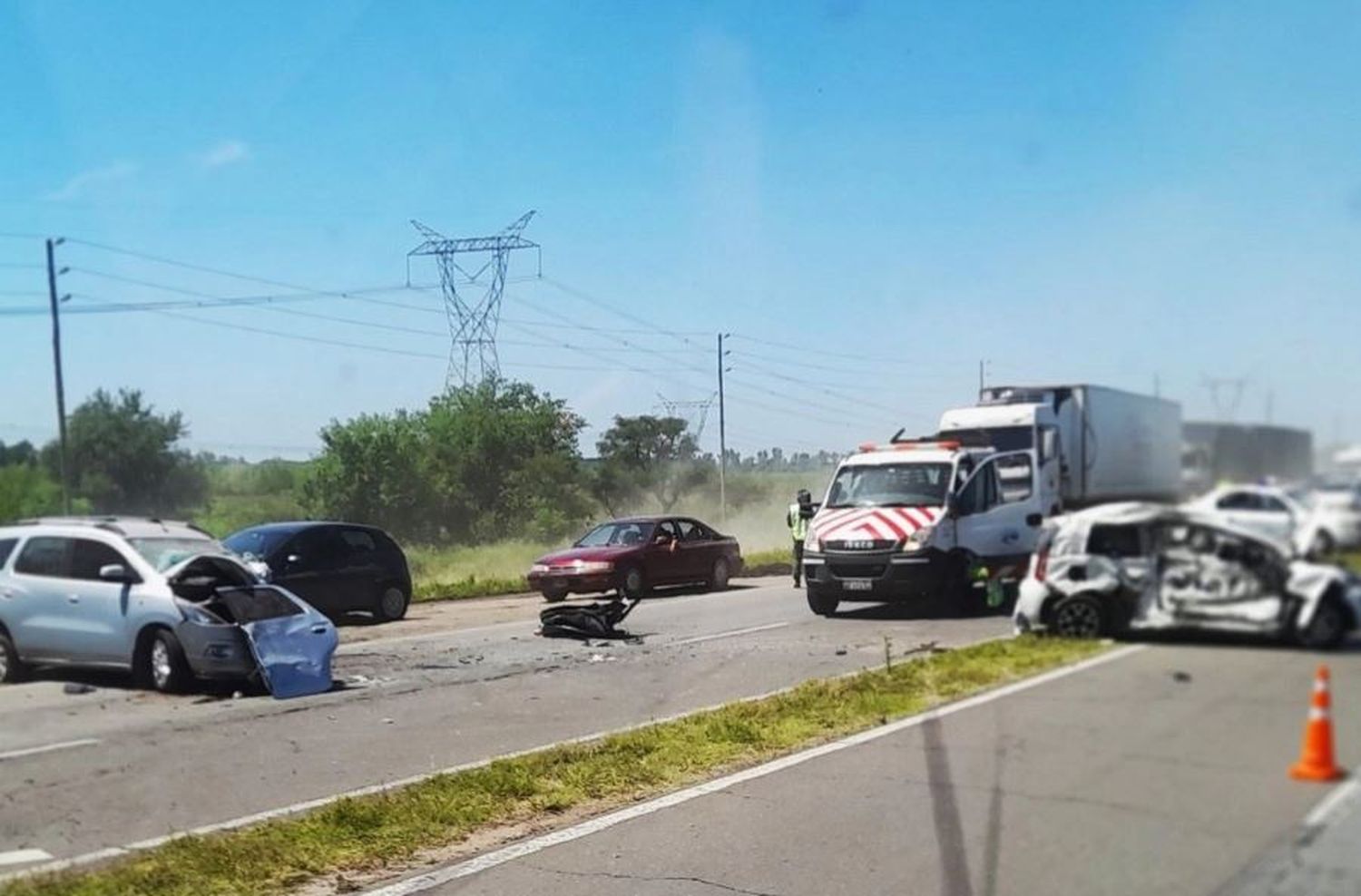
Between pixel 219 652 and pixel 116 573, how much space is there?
107cm

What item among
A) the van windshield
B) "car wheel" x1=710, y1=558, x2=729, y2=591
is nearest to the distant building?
the van windshield

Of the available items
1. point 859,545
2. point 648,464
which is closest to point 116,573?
point 648,464

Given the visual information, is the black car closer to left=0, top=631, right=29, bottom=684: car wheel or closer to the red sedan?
the red sedan

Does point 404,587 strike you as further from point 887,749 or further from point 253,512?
point 887,749

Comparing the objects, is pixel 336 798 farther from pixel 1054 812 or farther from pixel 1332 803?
pixel 1332 803

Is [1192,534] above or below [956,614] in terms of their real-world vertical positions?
above

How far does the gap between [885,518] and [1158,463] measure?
266 centimetres

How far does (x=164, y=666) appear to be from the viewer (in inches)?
411

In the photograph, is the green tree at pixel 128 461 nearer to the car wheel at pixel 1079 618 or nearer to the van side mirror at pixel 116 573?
the van side mirror at pixel 116 573

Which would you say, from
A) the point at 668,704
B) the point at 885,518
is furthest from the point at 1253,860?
the point at 668,704

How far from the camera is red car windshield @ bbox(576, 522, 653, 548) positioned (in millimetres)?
9383

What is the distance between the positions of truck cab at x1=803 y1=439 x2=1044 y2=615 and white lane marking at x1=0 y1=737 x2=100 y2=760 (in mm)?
5558

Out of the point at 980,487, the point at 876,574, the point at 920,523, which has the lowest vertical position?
the point at 876,574

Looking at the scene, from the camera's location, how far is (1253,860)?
245cm
